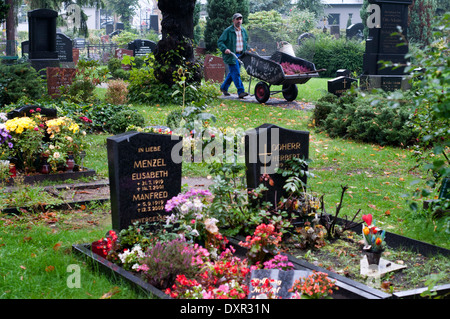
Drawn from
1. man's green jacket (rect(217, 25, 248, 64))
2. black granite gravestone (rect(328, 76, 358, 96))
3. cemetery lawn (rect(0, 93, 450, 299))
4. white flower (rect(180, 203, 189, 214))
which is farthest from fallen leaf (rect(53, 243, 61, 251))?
man's green jacket (rect(217, 25, 248, 64))

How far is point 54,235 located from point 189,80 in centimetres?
1048

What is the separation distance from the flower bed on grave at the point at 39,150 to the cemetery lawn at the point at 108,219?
0.52m

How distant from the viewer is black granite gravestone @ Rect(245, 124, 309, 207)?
6145mm

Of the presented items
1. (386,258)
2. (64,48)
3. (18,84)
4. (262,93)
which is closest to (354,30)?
(64,48)

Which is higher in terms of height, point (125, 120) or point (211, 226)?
point (125, 120)

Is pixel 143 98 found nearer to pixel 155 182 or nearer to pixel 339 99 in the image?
pixel 339 99

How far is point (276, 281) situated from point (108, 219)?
112 inches

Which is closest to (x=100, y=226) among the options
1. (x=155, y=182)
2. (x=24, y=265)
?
(x=155, y=182)

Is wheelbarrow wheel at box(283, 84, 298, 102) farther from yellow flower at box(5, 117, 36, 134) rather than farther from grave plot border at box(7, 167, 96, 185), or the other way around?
yellow flower at box(5, 117, 36, 134)

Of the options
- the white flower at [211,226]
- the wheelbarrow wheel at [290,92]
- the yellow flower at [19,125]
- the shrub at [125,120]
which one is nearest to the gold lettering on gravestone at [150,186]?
the white flower at [211,226]

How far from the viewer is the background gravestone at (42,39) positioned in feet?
59.5

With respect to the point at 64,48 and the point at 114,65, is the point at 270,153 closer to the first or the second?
the point at 114,65

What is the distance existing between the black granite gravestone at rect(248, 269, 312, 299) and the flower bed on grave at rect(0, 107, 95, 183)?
4699 mm

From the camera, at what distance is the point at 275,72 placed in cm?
1534
